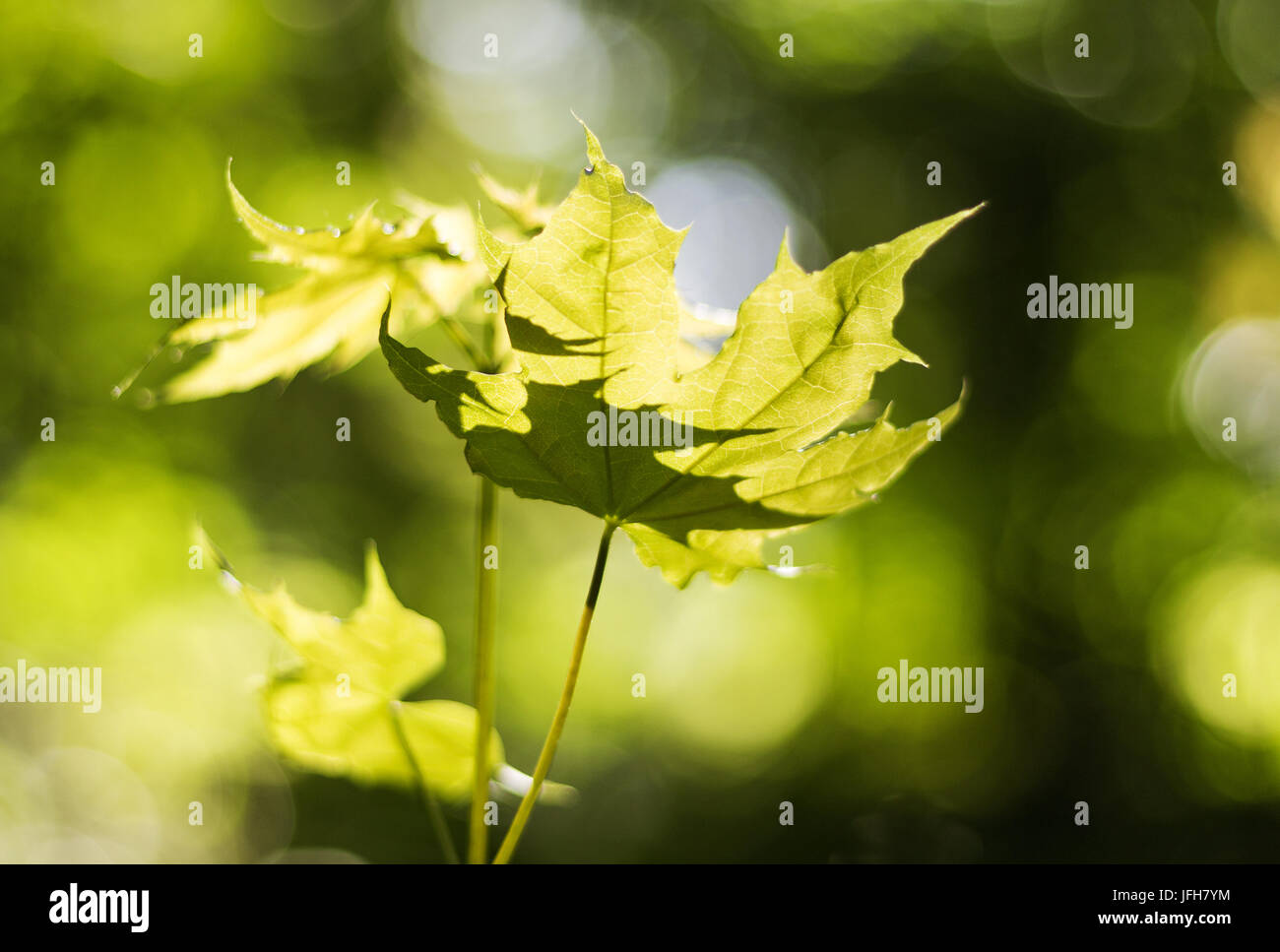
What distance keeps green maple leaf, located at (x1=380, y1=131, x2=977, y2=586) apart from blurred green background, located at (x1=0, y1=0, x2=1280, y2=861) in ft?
16.3

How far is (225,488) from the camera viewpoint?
19.7 ft

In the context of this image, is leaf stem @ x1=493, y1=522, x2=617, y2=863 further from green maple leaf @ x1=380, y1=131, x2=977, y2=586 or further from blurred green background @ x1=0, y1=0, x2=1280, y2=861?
blurred green background @ x1=0, y1=0, x2=1280, y2=861

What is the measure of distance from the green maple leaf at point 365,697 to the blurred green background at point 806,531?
15.9ft

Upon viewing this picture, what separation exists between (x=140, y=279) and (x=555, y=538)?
12.6ft

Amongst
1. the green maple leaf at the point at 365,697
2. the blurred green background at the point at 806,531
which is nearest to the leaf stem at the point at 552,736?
the green maple leaf at the point at 365,697

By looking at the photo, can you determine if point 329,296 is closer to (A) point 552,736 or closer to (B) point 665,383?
(B) point 665,383

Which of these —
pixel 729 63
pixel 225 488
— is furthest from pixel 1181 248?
pixel 225 488

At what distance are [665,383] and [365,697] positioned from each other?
575 millimetres

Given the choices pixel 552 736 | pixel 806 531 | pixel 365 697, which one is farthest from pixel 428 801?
pixel 806 531

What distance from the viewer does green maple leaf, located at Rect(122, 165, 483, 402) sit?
0.78 m

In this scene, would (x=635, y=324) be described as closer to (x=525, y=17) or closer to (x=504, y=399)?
(x=504, y=399)

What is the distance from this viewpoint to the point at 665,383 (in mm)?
688

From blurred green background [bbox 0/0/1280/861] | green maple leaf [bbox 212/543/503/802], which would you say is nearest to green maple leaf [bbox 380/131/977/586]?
green maple leaf [bbox 212/543/503/802]

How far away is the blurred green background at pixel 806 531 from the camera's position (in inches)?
221
